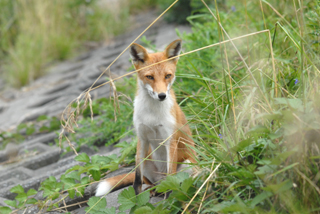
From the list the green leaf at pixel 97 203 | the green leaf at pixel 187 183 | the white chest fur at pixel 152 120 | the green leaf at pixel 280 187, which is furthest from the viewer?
the white chest fur at pixel 152 120

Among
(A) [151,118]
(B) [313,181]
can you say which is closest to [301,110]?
(B) [313,181]

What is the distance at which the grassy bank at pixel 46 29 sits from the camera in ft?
26.6

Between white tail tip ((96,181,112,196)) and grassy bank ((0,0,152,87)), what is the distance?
573 cm

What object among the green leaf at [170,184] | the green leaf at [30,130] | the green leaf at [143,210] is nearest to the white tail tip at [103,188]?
the green leaf at [143,210]

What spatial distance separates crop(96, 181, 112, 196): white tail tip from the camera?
2.80 metres

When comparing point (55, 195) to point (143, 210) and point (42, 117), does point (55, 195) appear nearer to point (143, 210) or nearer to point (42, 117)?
point (143, 210)

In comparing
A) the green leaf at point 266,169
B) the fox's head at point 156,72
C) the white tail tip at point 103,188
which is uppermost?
the fox's head at point 156,72

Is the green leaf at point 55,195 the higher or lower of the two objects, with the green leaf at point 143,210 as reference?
lower

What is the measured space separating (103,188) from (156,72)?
1.12 metres

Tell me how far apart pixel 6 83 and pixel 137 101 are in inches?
255

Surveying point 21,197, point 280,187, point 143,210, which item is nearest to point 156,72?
point 143,210

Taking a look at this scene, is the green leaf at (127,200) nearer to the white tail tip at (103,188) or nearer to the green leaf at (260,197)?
the white tail tip at (103,188)

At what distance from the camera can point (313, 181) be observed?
5.91ft

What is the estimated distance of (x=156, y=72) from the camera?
291 cm
